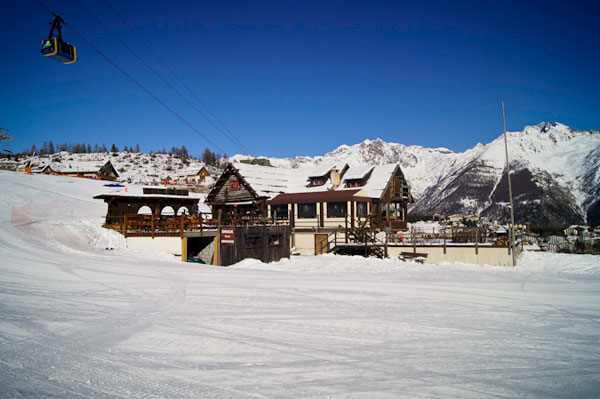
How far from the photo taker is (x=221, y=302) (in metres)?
10.0

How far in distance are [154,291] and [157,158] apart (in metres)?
121

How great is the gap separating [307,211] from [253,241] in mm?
11795

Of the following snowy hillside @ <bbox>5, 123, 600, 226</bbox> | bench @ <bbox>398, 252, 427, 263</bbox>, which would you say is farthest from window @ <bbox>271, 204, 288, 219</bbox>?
snowy hillside @ <bbox>5, 123, 600, 226</bbox>

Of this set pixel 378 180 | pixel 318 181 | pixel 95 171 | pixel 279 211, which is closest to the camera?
pixel 279 211

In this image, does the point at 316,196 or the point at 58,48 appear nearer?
the point at 58,48

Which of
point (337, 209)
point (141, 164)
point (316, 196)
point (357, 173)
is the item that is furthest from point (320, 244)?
point (141, 164)

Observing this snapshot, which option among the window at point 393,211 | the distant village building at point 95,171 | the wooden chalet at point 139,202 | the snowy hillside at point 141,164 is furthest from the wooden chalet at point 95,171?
the window at point 393,211

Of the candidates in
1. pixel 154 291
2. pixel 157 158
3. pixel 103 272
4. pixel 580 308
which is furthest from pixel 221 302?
pixel 157 158

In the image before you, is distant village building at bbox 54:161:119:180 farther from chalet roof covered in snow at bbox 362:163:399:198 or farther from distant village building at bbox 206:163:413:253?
chalet roof covered in snow at bbox 362:163:399:198

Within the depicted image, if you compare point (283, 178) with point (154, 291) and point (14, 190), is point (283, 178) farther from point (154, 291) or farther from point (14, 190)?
point (154, 291)

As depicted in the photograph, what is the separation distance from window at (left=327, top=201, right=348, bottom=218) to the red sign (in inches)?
542

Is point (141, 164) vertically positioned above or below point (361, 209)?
above

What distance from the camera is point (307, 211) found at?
37.5 meters

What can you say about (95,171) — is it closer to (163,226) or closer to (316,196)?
(316,196)
